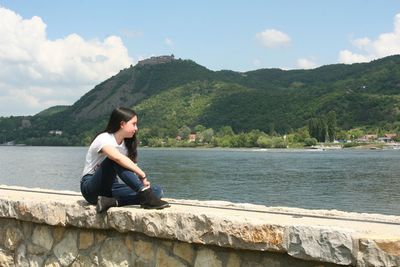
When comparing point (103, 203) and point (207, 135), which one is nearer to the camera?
point (103, 203)

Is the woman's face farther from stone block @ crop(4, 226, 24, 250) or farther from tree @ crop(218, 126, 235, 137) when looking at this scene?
tree @ crop(218, 126, 235, 137)

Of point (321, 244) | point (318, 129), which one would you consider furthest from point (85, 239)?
point (318, 129)

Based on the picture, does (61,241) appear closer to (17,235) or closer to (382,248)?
(17,235)

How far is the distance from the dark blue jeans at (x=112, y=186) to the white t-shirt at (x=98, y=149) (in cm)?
17

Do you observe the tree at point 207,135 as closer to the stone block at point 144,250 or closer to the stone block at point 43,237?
the stone block at point 43,237

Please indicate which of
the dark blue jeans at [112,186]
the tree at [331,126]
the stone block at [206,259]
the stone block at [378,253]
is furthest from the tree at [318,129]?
the stone block at [378,253]

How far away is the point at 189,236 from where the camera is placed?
490cm

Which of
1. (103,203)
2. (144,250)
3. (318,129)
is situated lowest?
(144,250)

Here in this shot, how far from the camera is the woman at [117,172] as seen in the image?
18.4ft

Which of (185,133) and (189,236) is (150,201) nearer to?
(189,236)

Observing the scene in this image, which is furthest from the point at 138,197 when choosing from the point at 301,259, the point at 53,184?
the point at 53,184

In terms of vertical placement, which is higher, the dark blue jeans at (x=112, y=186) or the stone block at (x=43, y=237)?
the dark blue jeans at (x=112, y=186)

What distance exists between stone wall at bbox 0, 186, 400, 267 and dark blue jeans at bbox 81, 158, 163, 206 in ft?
0.68

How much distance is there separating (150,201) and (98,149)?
89cm
